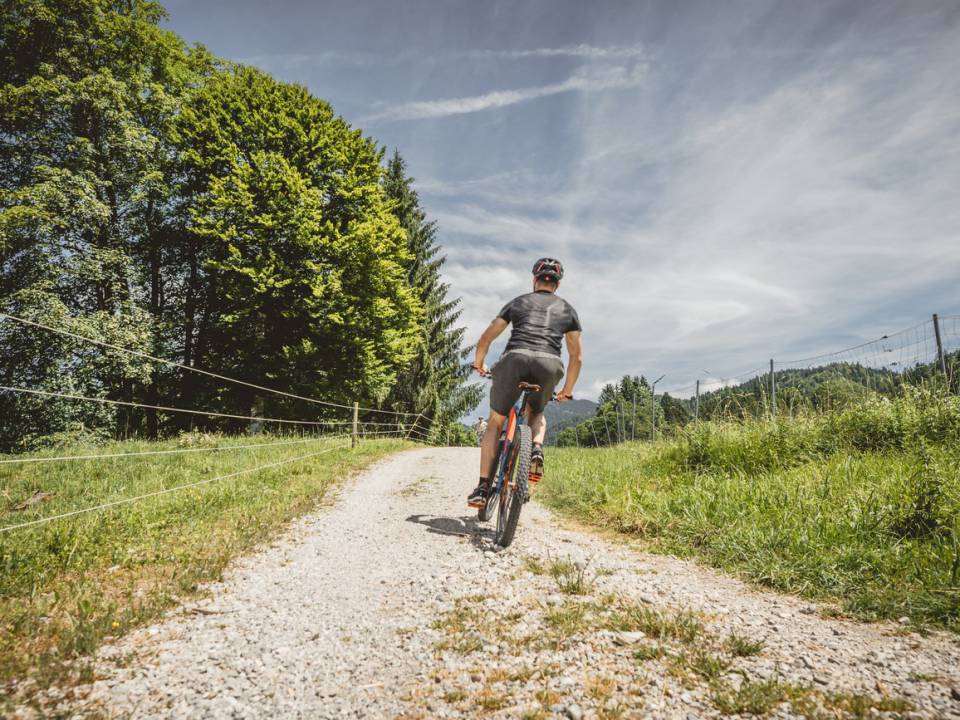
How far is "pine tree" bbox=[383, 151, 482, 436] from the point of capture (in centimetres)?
2361

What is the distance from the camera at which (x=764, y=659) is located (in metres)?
2.21

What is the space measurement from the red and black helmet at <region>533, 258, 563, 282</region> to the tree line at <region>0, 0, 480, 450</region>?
1052 cm

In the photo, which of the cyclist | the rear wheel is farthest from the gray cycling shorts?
the rear wheel

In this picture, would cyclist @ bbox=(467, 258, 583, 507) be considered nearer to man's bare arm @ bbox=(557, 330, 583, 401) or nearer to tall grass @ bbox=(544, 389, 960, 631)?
man's bare arm @ bbox=(557, 330, 583, 401)

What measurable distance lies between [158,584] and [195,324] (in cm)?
1641

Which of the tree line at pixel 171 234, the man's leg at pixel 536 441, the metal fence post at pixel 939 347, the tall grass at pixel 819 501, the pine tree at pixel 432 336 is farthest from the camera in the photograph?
the pine tree at pixel 432 336

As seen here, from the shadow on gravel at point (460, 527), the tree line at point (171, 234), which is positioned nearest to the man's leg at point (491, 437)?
the shadow on gravel at point (460, 527)

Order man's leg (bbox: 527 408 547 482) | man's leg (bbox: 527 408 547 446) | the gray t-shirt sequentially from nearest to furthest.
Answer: man's leg (bbox: 527 408 547 482), the gray t-shirt, man's leg (bbox: 527 408 547 446)

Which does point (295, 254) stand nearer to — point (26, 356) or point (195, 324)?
point (195, 324)

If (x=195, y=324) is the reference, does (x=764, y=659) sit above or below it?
below

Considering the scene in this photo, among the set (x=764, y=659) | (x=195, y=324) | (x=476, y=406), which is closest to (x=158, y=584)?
(x=764, y=659)

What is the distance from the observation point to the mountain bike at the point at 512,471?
405cm

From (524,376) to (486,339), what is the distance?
70 centimetres

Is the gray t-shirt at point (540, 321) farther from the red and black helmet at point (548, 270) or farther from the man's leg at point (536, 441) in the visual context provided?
the man's leg at point (536, 441)
